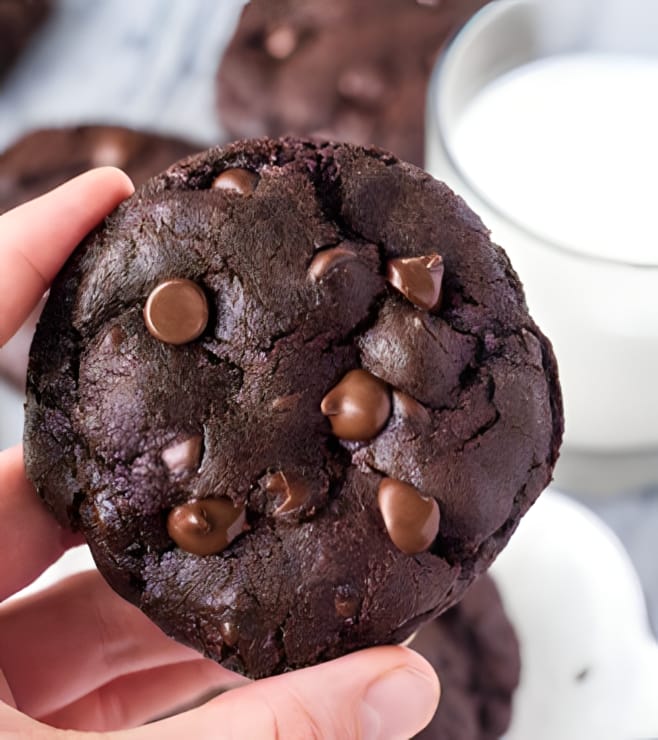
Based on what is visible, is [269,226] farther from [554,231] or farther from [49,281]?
[554,231]

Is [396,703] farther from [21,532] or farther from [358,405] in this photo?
[21,532]

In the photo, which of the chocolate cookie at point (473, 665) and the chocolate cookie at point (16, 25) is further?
the chocolate cookie at point (16, 25)

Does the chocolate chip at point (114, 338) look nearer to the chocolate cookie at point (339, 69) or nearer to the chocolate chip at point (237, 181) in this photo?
the chocolate chip at point (237, 181)

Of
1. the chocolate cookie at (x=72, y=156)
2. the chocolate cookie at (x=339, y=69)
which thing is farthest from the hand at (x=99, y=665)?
the chocolate cookie at (x=339, y=69)

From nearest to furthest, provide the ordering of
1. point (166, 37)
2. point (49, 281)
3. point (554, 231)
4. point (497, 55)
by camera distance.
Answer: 1. point (49, 281)
2. point (554, 231)
3. point (497, 55)
4. point (166, 37)

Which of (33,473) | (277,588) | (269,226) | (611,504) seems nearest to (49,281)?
(33,473)

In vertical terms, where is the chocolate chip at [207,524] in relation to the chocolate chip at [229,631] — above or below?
above
